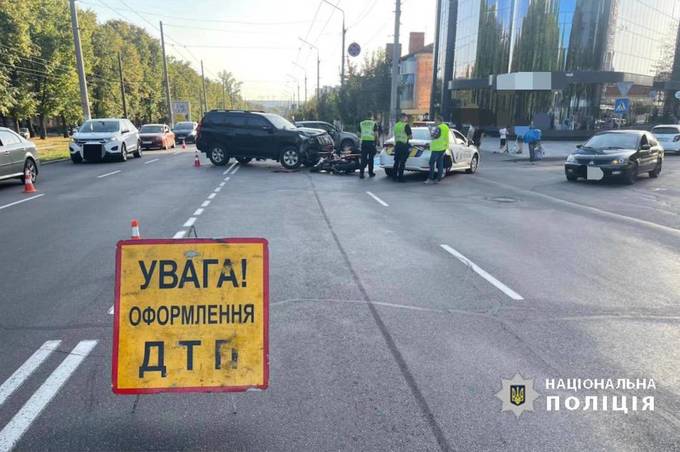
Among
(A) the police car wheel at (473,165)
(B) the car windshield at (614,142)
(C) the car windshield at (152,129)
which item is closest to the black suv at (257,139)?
(A) the police car wheel at (473,165)

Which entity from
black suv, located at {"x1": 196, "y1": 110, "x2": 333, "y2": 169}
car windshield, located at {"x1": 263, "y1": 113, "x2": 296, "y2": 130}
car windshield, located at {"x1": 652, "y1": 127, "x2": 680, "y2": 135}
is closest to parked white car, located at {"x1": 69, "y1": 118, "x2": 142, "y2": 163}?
black suv, located at {"x1": 196, "y1": 110, "x2": 333, "y2": 169}

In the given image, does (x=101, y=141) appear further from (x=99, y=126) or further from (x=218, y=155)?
(x=218, y=155)

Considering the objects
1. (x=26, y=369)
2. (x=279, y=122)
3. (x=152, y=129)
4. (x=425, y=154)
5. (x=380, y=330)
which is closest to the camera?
(x=26, y=369)

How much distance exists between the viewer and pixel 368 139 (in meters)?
16.3

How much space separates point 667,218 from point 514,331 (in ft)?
26.9

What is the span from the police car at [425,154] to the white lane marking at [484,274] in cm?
860

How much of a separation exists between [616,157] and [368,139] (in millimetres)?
7491

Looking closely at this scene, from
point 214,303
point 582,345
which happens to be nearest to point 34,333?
point 214,303

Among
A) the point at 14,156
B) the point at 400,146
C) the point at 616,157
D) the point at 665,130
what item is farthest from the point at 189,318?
the point at 665,130

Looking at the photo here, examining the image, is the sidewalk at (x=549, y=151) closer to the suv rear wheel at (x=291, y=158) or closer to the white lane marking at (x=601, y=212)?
the suv rear wheel at (x=291, y=158)

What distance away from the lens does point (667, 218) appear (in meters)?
10.8

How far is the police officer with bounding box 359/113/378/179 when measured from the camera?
1590 cm

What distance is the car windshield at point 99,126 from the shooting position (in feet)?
75.0

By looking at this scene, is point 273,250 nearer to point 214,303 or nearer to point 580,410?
point 214,303
